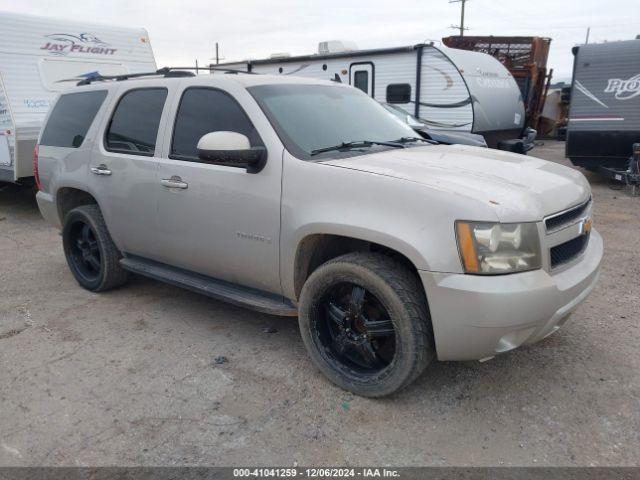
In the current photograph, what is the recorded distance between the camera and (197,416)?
3025mm

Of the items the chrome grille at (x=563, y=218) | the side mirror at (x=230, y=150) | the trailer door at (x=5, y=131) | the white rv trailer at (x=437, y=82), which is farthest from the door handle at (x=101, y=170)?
the white rv trailer at (x=437, y=82)

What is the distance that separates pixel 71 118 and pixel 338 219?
3256 millimetres

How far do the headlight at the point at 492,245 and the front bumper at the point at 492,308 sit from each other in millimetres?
50

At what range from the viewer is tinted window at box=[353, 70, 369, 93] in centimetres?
1154

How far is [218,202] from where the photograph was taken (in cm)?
359

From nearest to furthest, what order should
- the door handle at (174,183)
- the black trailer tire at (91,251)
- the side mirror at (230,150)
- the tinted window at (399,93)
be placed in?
the side mirror at (230,150) → the door handle at (174,183) → the black trailer tire at (91,251) → the tinted window at (399,93)

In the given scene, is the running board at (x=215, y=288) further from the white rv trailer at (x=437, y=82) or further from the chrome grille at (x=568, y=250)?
the white rv trailer at (x=437, y=82)

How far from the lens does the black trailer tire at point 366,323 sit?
288 cm

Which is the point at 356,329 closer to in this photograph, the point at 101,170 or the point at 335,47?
the point at 101,170

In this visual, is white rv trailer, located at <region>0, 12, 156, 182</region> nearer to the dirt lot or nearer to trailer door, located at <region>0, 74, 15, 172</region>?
trailer door, located at <region>0, 74, 15, 172</region>

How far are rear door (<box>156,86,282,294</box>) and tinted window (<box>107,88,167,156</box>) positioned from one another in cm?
26

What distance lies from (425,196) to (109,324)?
2.83 metres

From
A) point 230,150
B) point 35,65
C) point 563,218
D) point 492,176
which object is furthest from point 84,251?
point 35,65

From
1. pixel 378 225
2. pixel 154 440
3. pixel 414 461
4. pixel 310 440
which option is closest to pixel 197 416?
pixel 154 440
